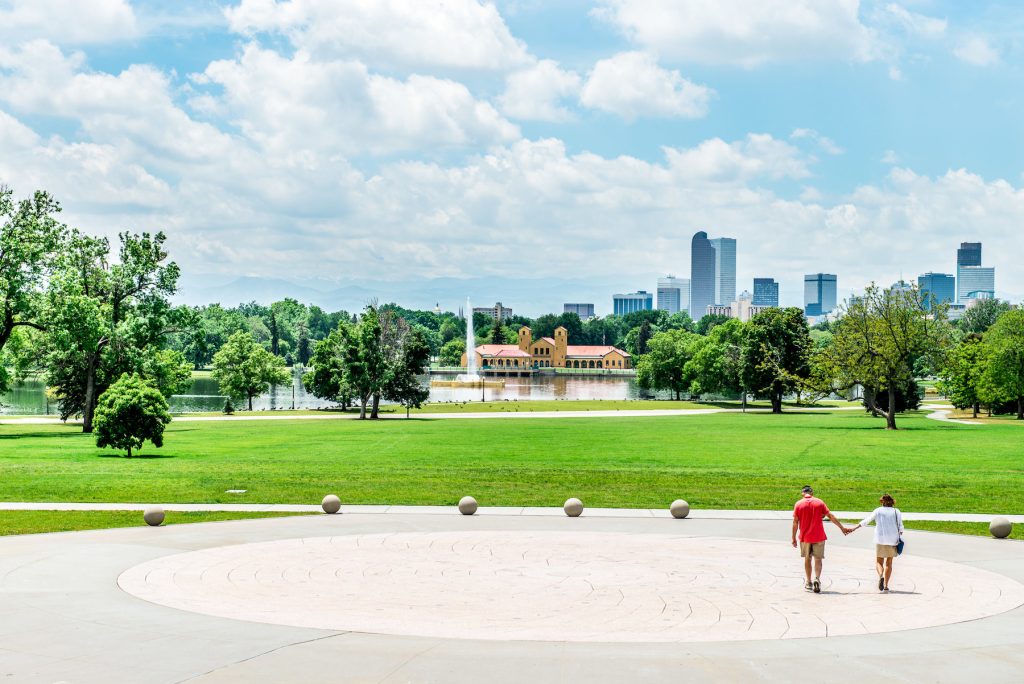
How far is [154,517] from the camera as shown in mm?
25250

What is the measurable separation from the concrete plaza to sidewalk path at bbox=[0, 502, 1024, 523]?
9.12ft

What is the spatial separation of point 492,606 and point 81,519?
49.1 feet

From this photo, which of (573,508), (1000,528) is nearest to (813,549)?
(1000,528)

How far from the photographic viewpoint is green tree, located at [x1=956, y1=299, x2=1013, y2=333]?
16612 cm

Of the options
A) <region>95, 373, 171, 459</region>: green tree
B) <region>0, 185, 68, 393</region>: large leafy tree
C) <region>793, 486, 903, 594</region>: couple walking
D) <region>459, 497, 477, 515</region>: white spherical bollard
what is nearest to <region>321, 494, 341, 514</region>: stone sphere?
<region>459, 497, 477, 515</region>: white spherical bollard

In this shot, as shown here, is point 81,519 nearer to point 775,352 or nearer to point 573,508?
point 573,508

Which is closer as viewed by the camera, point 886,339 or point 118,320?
point 118,320

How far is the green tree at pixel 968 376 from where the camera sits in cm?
8931

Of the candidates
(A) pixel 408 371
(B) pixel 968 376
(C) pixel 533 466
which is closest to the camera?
(C) pixel 533 466

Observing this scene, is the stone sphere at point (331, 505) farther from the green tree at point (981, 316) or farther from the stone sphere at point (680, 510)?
the green tree at point (981, 316)

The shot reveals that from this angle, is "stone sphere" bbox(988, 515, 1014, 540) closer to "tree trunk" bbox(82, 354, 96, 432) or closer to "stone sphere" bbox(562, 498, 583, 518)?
"stone sphere" bbox(562, 498, 583, 518)

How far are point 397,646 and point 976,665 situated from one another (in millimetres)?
7751

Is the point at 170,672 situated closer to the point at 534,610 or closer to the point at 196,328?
the point at 534,610

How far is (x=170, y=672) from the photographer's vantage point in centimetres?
1221
